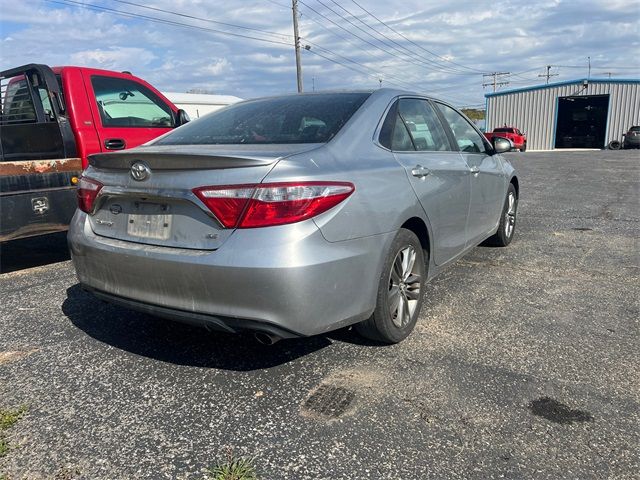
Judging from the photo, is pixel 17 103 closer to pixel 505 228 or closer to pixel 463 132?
pixel 463 132

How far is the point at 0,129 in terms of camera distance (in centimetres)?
537

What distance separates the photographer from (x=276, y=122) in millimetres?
3230

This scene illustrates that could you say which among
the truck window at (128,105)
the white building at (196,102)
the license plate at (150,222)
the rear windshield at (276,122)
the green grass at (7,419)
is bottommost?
the green grass at (7,419)

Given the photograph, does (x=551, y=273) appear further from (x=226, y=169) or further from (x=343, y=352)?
(x=226, y=169)

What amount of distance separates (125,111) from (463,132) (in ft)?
12.0

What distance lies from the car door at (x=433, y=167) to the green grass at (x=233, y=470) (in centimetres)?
184

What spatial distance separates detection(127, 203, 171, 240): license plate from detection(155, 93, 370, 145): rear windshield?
599 mm

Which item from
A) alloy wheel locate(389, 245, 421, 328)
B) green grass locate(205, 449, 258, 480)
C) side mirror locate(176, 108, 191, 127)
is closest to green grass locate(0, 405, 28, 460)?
green grass locate(205, 449, 258, 480)

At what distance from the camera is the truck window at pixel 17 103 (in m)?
5.40

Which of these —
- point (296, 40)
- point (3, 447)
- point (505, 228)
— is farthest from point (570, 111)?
point (3, 447)

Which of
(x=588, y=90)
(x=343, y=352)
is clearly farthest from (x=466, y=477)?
(x=588, y=90)

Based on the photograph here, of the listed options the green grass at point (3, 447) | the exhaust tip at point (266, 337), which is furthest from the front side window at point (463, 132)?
the green grass at point (3, 447)

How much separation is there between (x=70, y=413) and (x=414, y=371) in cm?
177

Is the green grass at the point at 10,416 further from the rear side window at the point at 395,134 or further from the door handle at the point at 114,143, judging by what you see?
the door handle at the point at 114,143
